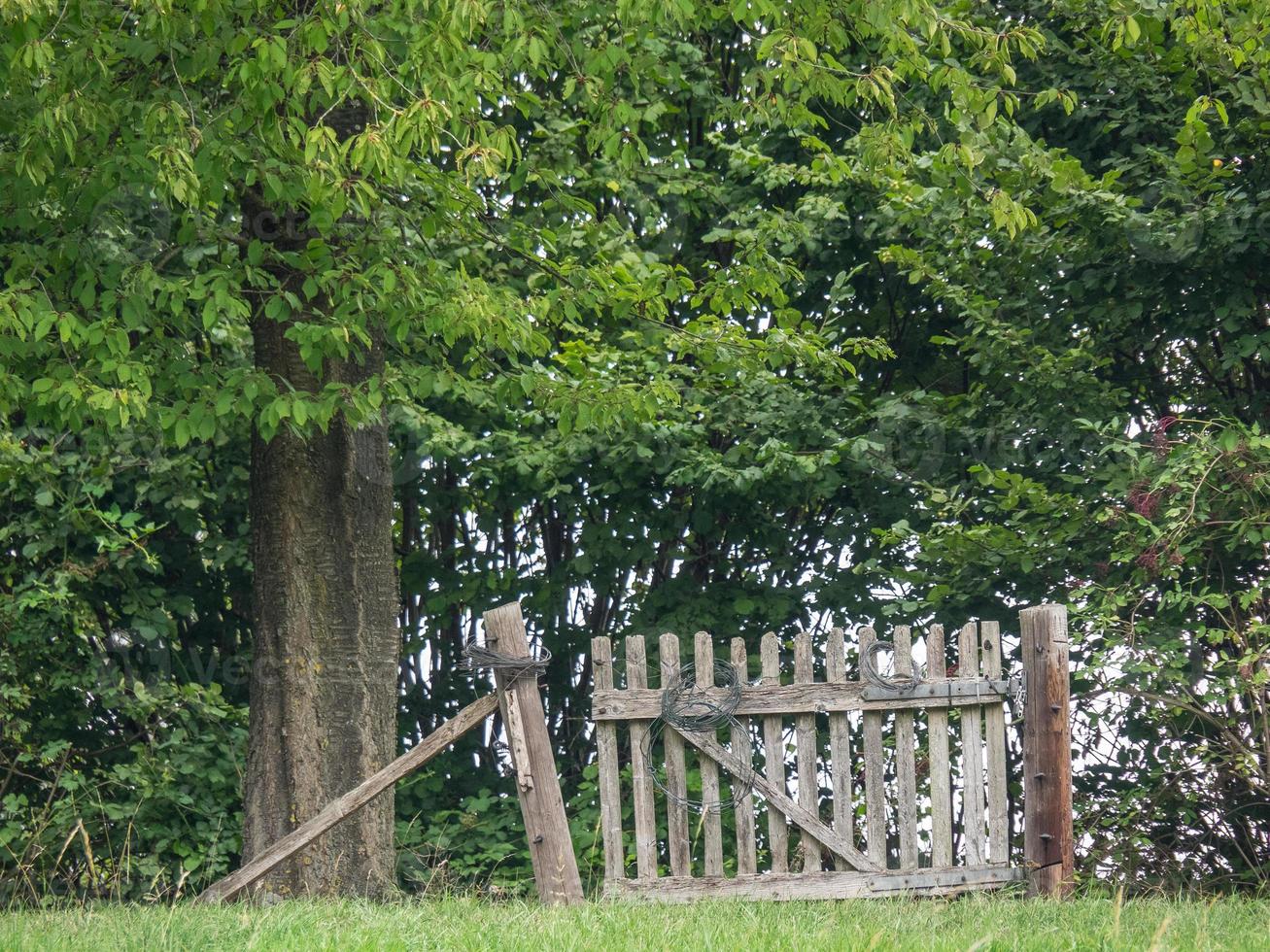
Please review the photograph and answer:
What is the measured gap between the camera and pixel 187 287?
20.7 feet

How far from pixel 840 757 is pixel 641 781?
101 cm

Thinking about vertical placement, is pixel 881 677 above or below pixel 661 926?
above

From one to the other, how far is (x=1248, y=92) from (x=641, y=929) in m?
5.82

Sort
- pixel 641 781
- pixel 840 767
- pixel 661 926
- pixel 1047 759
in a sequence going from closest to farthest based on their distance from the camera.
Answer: pixel 661 926, pixel 1047 759, pixel 840 767, pixel 641 781

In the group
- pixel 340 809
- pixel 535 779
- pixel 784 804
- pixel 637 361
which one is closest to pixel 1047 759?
pixel 784 804

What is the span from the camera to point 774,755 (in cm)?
693

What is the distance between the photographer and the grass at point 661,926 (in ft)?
14.4

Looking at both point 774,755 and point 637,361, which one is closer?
point 774,755

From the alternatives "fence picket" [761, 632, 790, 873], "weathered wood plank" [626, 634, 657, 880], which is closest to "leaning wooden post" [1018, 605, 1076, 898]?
"fence picket" [761, 632, 790, 873]

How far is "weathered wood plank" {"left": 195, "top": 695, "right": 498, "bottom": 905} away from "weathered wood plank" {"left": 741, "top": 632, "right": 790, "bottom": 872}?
1444 millimetres

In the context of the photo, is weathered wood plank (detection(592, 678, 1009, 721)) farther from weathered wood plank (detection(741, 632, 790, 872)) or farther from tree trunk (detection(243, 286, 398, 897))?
tree trunk (detection(243, 286, 398, 897))

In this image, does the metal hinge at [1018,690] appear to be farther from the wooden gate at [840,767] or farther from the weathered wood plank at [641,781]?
the weathered wood plank at [641,781]

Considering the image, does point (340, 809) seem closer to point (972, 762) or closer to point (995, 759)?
point (972, 762)

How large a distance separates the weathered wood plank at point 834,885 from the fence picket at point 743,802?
0.15m
